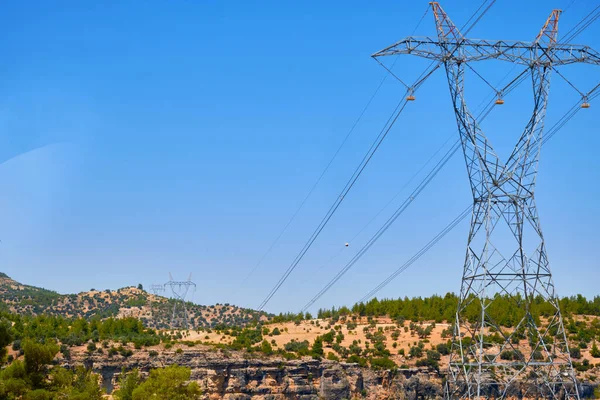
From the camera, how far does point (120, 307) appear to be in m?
175

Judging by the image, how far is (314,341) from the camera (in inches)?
3784

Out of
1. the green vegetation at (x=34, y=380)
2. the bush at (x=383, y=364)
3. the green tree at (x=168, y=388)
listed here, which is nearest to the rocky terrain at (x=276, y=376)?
the bush at (x=383, y=364)

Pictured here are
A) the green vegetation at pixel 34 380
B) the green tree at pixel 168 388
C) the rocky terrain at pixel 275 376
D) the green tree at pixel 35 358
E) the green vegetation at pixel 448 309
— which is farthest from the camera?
the green vegetation at pixel 448 309

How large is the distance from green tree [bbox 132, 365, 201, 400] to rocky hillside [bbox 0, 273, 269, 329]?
96481mm

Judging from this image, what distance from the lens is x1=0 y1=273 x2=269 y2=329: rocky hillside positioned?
161 meters

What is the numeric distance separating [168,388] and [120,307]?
12061 centimetres

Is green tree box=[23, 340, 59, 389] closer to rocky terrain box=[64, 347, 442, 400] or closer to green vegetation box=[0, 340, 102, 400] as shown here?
green vegetation box=[0, 340, 102, 400]

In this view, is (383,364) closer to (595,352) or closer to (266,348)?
(266,348)

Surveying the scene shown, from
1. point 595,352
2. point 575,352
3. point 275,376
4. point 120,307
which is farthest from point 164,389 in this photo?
point 120,307

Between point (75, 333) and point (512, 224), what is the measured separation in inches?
2317

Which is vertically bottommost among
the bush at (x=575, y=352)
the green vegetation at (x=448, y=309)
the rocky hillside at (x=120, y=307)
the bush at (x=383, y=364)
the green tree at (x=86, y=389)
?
the green tree at (x=86, y=389)

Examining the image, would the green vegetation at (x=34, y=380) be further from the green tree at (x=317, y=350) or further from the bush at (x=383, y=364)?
the bush at (x=383, y=364)

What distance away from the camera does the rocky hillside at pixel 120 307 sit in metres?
161

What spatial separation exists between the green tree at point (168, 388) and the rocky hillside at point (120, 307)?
317 ft
